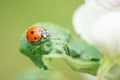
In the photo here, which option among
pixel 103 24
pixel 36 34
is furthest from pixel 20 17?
pixel 103 24

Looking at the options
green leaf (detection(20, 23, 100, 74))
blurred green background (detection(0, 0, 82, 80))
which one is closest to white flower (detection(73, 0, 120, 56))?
green leaf (detection(20, 23, 100, 74))

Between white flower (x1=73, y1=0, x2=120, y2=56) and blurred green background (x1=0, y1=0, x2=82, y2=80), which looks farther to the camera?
blurred green background (x1=0, y1=0, x2=82, y2=80)

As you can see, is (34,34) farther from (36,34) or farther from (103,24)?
(103,24)

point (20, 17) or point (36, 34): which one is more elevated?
point (20, 17)

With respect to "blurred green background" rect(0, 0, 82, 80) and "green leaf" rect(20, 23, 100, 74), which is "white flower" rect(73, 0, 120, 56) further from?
"blurred green background" rect(0, 0, 82, 80)

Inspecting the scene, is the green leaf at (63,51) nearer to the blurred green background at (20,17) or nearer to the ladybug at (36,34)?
the ladybug at (36,34)

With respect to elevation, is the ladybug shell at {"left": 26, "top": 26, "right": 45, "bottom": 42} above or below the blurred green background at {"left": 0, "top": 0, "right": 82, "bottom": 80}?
below

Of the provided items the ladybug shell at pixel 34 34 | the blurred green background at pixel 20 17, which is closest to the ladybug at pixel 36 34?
the ladybug shell at pixel 34 34
